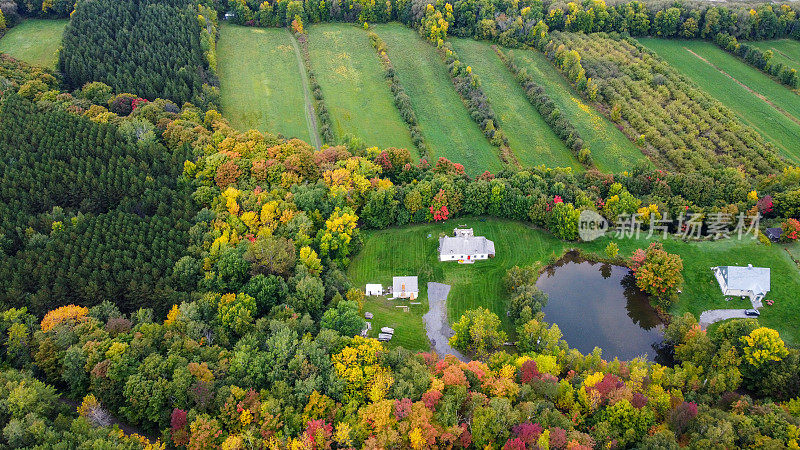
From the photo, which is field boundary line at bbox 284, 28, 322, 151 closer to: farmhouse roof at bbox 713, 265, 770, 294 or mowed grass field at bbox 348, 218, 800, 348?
mowed grass field at bbox 348, 218, 800, 348

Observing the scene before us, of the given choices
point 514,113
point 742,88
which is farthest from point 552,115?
point 742,88

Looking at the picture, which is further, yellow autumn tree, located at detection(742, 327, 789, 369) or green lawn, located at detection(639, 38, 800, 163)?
green lawn, located at detection(639, 38, 800, 163)

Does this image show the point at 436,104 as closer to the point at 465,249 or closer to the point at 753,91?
the point at 465,249

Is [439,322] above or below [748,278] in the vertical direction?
below

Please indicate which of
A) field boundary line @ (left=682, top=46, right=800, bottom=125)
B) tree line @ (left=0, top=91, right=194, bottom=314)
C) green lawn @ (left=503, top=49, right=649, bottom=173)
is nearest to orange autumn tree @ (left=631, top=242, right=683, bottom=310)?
green lawn @ (left=503, top=49, right=649, bottom=173)

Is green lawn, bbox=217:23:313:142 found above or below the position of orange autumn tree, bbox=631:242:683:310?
above

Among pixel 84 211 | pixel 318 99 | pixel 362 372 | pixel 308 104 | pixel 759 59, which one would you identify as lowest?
pixel 362 372

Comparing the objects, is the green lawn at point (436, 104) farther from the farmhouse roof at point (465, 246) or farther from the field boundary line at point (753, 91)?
the field boundary line at point (753, 91)
